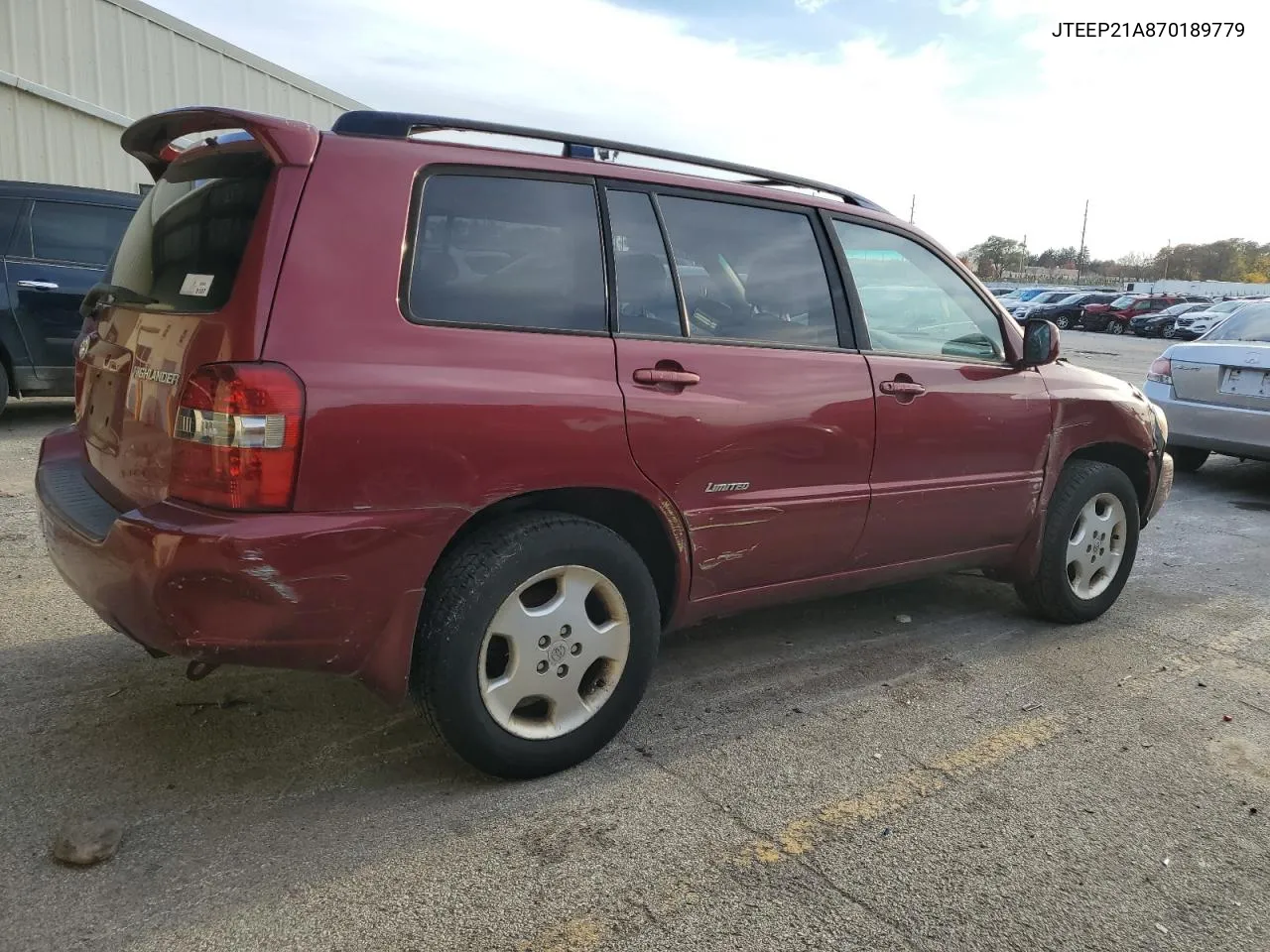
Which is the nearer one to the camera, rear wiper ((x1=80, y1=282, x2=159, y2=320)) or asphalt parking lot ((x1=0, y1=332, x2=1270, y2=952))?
asphalt parking lot ((x1=0, y1=332, x2=1270, y2=952))

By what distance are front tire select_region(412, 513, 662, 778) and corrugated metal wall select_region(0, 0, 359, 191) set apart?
1186 cm

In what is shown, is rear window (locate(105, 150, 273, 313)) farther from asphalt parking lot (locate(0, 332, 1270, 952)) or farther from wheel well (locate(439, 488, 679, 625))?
asphalt parking lot (locate(0, 332, 1270, 952))

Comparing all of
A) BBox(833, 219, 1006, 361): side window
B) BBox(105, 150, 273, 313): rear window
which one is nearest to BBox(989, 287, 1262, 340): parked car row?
BBox(833, 219, 1006, 361): side window

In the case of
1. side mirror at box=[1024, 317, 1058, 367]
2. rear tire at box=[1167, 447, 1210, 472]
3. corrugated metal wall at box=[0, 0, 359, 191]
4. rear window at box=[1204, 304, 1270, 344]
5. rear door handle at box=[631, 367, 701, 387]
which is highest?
corrugated metal wall at box=[0, 0, 359, 191]

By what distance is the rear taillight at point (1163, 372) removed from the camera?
25.3ft

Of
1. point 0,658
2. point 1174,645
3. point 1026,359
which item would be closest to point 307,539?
point 0,658

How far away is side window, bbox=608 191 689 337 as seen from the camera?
2.90 metres

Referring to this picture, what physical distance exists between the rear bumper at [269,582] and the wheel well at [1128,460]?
3141 millimetres

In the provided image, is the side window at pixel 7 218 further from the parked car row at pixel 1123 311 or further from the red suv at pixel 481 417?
the parked car row at pixel 1123 311

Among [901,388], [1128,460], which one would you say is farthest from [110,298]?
[1128,460]

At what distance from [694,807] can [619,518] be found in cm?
86

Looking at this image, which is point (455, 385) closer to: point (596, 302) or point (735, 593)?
point (596, 302)

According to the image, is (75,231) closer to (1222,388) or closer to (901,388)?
(901,388)

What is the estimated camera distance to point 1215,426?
7289 mm
